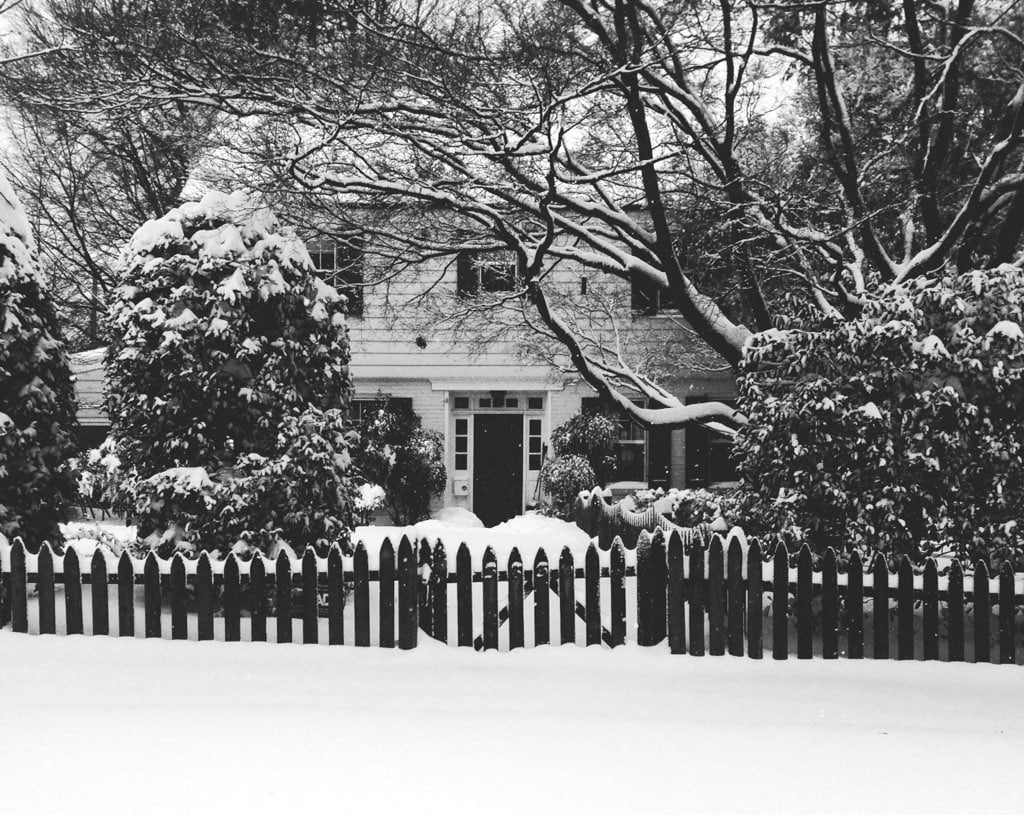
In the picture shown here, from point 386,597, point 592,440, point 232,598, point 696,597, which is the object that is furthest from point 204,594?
point 592,440

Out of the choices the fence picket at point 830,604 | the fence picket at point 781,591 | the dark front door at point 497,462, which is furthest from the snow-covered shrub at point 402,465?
the fence picket at point 830,604

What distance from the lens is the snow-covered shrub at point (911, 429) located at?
6.48 m

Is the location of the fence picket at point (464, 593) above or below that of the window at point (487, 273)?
below

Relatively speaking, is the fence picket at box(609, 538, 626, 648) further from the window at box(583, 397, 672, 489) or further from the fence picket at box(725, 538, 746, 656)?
the window at box(583, 397, 672, 489)

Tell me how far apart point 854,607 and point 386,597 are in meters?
3.49

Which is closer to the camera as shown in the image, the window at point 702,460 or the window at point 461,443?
the window at point 702,460

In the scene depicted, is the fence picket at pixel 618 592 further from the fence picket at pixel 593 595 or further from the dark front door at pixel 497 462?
the dark front door at pixel 497 462

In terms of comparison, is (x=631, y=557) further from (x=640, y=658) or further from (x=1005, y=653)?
(x=1005, y=653)

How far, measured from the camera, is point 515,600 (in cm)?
634

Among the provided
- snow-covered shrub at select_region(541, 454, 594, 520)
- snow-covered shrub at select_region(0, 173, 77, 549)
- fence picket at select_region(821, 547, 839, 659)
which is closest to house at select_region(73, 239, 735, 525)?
snow-covered shrub at select_region(541, 454, 594, 520)

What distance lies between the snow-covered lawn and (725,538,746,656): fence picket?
0.83 feet

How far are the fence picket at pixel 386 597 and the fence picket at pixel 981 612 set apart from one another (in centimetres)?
425

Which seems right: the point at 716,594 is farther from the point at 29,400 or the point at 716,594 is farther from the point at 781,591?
the point at 29,400

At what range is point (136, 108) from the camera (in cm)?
841
